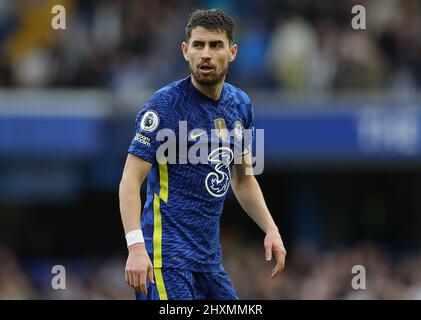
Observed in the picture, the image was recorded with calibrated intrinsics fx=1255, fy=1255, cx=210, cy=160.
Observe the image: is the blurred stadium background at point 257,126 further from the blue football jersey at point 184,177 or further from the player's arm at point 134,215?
the player's arm at point 134,215

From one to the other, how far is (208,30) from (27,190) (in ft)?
36.8

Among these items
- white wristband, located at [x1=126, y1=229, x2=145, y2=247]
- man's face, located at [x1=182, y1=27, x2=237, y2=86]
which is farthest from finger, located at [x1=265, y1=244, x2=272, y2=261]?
man's face, located at [x1=182, y1=27, x2=237, y2=86]

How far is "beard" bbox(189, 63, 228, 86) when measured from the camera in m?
7.81

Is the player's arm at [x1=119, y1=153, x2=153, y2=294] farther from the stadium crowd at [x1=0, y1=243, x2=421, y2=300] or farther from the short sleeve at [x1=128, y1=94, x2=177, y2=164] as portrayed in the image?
the stadium crowd at [x1=0, y1=243, x2=421, y2=300]

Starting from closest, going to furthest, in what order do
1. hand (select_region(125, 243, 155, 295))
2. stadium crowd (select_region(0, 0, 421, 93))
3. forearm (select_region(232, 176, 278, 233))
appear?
hand (select_region(125, 243, 155, 295)), forearm (select_region(232, 176, 278, 233)), stadium crowd (select_region(0, 0, 421, 93))

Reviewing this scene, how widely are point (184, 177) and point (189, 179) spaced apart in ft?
→ 0.11

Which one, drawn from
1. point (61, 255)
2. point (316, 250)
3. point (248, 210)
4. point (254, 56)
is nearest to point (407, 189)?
point (316, 250)

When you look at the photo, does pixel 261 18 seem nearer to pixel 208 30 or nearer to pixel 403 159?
pixel 403 159

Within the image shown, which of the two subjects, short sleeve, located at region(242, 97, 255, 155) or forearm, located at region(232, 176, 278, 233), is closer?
short sleeve, located at region(242, 97, 255, 155)

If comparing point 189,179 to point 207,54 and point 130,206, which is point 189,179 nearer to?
point 130,206

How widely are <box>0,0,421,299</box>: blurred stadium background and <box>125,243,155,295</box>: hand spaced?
7.93 m

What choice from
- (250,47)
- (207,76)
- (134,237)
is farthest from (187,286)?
(250,47)

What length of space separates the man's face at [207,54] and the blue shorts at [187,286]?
3.95 feet

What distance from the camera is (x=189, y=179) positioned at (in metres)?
7.83
